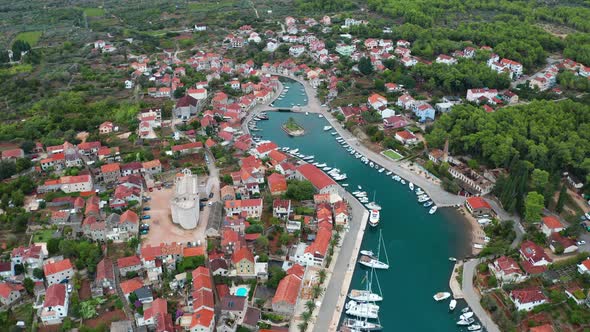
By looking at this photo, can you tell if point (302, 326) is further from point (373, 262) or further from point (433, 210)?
point (433, 210)

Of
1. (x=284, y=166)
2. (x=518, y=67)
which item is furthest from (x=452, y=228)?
(x=518, y=67)

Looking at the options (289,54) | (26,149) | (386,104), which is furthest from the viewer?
(289,54)

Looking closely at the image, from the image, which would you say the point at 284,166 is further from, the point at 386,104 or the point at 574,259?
the point at 574,259

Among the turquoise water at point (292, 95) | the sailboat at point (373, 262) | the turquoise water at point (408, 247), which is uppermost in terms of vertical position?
the sailboat at point (373, 262)

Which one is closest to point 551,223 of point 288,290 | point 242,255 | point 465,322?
point 465,322

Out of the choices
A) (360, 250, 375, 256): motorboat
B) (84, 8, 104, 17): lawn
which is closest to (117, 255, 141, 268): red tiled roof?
(360, 250, 375, 256): motorboat

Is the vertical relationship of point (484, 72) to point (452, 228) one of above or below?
above

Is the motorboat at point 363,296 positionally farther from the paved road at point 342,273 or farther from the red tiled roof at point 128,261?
the red tiled roof at point 128,261

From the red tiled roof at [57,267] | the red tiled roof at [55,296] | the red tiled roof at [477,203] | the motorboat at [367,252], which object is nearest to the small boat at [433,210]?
the red tiled roof at [477,203]
